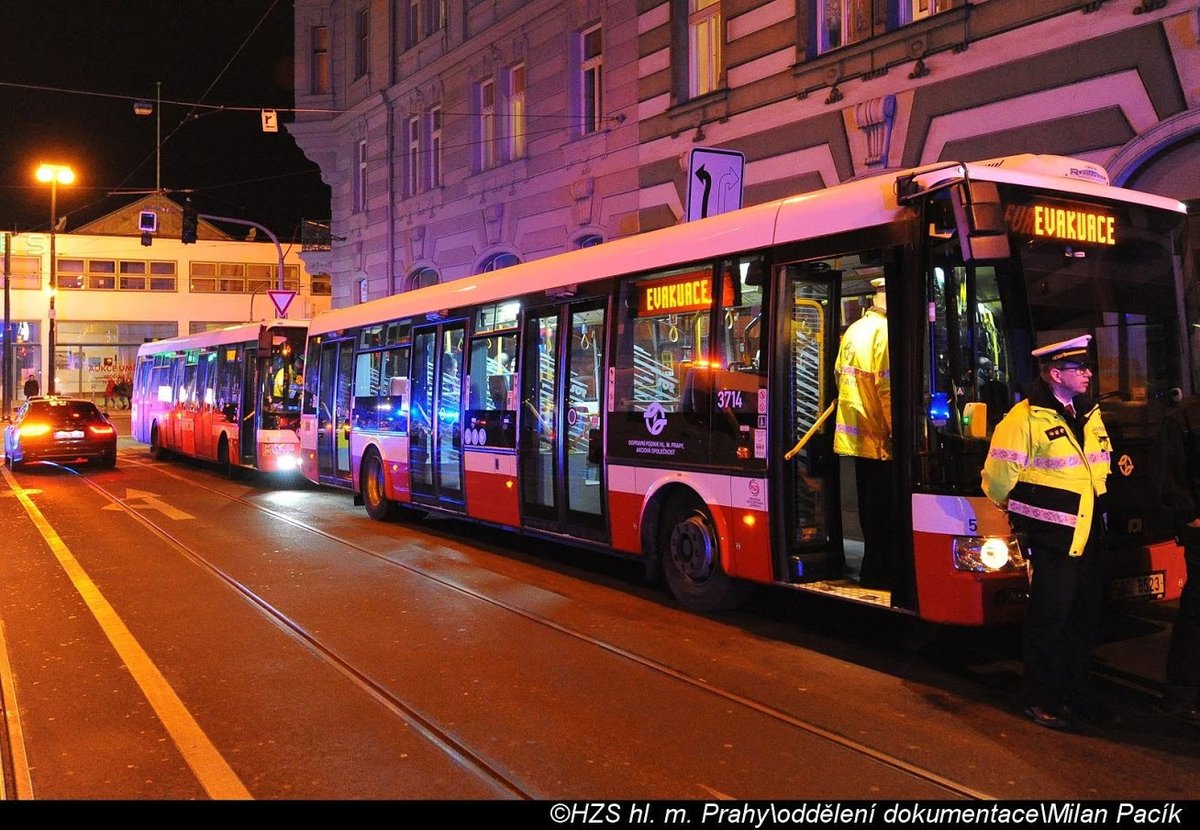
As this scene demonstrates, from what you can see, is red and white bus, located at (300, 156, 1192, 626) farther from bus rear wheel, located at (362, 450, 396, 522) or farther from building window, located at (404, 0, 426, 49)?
building window, located at (404, 0, 426, 49)

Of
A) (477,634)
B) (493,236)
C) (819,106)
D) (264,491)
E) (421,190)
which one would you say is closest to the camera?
(477,634)

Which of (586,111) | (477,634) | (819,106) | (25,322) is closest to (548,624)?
(477,634)

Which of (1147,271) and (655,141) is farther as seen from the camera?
(655,141)

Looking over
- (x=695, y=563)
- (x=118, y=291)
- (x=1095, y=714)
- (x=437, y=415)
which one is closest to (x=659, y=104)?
(x=437, y=415)

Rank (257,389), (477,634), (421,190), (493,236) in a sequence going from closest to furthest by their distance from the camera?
(477,634) < (257,389) < (493,236) < (421,190)

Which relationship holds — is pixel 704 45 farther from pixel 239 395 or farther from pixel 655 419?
pixel 655 419

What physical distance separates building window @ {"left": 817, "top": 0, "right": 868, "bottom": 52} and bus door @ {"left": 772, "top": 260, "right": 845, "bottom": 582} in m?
8.20

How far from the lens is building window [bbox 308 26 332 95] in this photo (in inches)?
1188

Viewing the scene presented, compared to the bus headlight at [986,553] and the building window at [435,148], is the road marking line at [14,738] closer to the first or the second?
the bus headlight at [986,553]

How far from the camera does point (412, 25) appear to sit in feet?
86.5

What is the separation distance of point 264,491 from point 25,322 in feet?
144

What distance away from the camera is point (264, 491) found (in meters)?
17.5

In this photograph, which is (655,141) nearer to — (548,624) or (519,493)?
(519,493)

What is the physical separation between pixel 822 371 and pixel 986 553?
187cm
